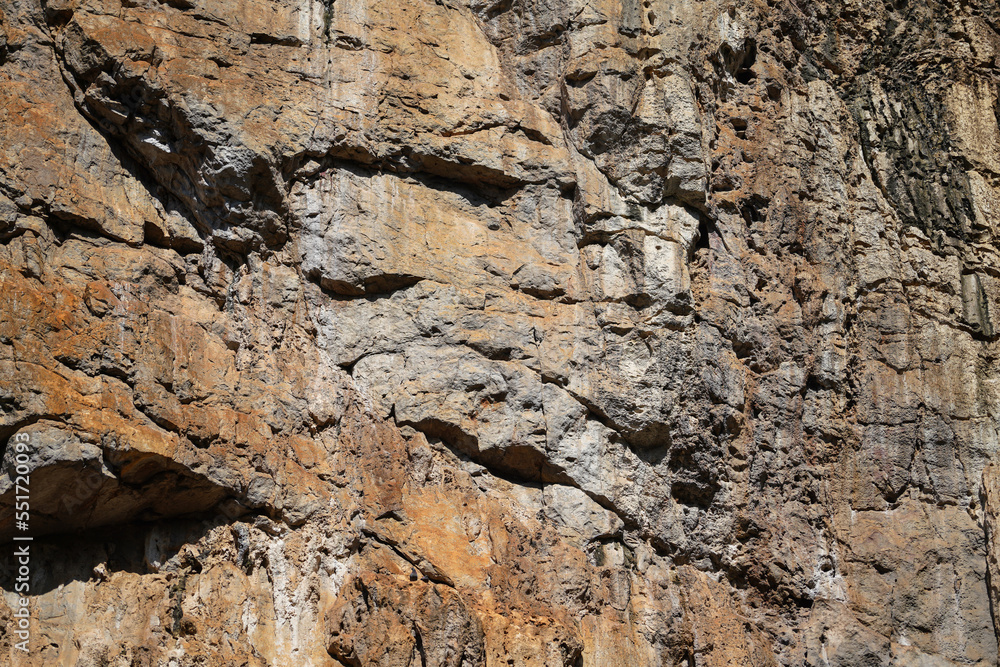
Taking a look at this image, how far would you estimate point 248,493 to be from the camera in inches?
254

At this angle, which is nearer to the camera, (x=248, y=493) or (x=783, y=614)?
(x=248, y=493)

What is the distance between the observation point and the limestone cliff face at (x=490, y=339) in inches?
245

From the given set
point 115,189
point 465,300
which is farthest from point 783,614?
point 115,189

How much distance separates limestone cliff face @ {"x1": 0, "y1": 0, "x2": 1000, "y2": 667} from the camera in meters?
6.21

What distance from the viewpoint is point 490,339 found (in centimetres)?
744

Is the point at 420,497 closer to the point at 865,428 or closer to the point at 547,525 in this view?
the point at 547,525

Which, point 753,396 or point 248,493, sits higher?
point 753,396

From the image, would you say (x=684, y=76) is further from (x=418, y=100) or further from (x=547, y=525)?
(x=547, y=525)

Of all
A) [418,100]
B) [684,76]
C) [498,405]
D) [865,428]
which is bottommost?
[498,405]

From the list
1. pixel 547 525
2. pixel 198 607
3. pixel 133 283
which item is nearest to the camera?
pixel 198 607

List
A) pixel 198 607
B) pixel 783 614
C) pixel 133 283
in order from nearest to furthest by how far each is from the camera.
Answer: pixel 198 607 < pixel 133 283 < pixel 783 614

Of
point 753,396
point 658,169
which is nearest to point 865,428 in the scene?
point 753,396

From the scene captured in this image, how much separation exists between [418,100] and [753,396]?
3.73m

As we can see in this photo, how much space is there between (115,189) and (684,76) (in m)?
4.78
